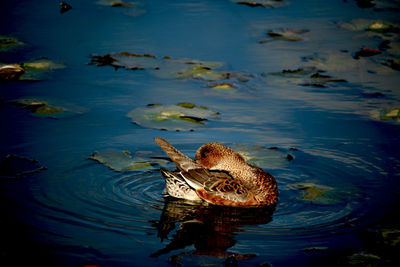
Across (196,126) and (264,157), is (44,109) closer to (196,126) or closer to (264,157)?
(196,126)

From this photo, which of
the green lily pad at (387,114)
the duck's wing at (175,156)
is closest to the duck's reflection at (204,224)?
the duck's wing at (175,156)

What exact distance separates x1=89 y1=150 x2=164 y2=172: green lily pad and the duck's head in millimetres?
809

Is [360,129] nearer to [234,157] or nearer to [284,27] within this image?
[234,157]

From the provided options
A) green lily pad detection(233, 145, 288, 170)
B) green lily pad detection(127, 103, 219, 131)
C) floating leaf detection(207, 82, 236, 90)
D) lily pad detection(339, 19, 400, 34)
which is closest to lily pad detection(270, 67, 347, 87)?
floating leaf detection(207, 82, 236, 90)

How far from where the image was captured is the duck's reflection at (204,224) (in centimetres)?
435

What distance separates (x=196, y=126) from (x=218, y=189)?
6.08 feet

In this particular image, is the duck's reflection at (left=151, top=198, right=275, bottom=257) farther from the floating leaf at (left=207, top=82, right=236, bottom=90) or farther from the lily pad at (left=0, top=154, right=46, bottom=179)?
the floating leaf at (left=207, top=82, right=236, bottom=90)

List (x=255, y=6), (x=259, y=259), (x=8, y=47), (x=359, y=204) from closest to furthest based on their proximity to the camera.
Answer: (x=259, y=259) → (x=359, y=204) → (x=8, y=47) → (x=255, y=6)

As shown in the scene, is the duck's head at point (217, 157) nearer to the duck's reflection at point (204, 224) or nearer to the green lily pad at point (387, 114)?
the duck's reflection at point (204, 224)

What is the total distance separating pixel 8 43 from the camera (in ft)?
29.8

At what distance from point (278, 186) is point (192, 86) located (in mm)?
3232

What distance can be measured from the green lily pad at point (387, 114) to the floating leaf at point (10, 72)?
574cm

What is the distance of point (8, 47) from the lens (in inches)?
353

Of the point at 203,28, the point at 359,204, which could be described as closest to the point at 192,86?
the point at 203,28
